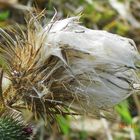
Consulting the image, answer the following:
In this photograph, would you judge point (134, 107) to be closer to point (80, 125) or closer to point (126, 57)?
→ point (80, 125)

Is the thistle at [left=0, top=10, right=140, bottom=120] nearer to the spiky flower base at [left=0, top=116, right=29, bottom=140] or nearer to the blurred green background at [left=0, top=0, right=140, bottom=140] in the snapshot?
the spiky flower base at [left=0, top=116, right=29, bottom=140]

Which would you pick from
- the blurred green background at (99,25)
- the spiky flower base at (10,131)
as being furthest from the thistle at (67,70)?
the blurred green background at (99,25)

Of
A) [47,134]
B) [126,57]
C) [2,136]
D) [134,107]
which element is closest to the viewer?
[126,57]

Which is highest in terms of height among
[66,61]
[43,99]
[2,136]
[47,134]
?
[66,61]

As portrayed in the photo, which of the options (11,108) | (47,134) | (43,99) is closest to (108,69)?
(43,99)

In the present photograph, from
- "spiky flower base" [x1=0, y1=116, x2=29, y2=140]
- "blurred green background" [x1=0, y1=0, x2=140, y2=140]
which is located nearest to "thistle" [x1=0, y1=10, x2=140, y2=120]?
"spiky flower base" [x1=0, y1=116, x2=29, y2=140]

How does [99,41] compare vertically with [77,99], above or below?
above
